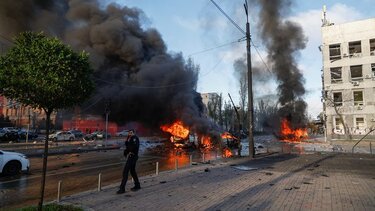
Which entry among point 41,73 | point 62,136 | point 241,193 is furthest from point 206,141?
point 41,73

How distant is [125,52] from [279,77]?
1813 centimetres

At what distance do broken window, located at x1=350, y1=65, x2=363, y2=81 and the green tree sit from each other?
96.6ft

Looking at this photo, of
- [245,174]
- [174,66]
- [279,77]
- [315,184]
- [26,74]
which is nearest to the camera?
[26,74]

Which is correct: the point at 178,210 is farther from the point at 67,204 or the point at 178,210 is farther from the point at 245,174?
the point at 245,174

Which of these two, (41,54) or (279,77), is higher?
(279,77)

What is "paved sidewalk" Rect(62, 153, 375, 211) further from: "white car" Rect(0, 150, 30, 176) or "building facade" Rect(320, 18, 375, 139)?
"building facade" Rect(320, 18, 375, 139)

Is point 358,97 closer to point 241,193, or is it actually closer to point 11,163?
point 241,193

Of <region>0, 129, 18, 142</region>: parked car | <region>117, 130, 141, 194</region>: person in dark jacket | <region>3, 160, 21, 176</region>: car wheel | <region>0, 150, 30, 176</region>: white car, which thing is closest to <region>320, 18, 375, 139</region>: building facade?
<region>117, 130, 141, 194</region>: person in dark jacket

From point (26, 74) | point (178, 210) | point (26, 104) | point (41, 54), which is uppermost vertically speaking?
point (41, 54)

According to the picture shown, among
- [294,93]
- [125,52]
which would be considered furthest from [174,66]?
[294,93]

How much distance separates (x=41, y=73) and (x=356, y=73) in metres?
30.5

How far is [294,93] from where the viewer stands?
122 feet

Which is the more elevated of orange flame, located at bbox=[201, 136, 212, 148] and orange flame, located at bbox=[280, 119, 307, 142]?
orange flame, located at bbox=[280, 119, 307, 142]

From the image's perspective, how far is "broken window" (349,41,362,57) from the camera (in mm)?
29484
